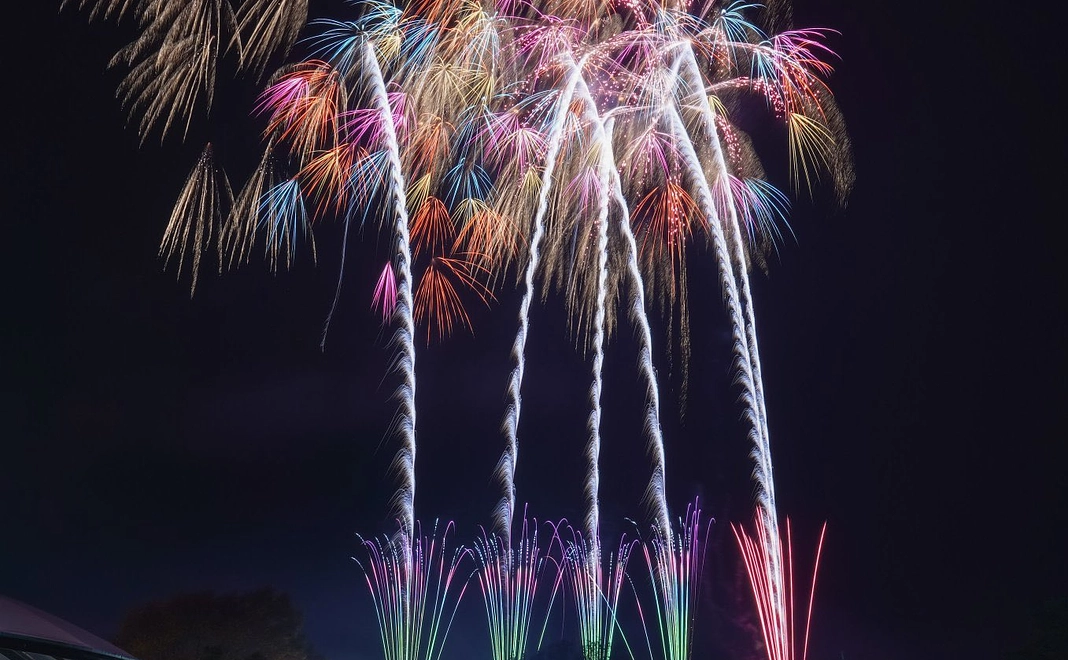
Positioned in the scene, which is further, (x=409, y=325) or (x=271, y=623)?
(x=271, y=623)

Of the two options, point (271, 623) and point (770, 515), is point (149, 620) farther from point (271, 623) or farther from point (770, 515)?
point (770, 515)

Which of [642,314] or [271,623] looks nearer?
[642,314]

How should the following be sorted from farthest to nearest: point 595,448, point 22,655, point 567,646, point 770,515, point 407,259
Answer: point 567,646, point 595,448, point 407,259, point 770,515, point 22,655

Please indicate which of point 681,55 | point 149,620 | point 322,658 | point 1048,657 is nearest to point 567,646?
point 322,658

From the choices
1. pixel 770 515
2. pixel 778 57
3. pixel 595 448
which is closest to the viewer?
pixel 778 57

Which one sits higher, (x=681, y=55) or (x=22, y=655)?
(x=681, y=55)

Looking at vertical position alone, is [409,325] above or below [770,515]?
above

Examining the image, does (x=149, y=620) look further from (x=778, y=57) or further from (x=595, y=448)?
(x=778, y=57)

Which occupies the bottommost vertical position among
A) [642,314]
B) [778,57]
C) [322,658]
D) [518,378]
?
[322,658]

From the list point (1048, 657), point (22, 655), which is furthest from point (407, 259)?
point (1048, 657)
